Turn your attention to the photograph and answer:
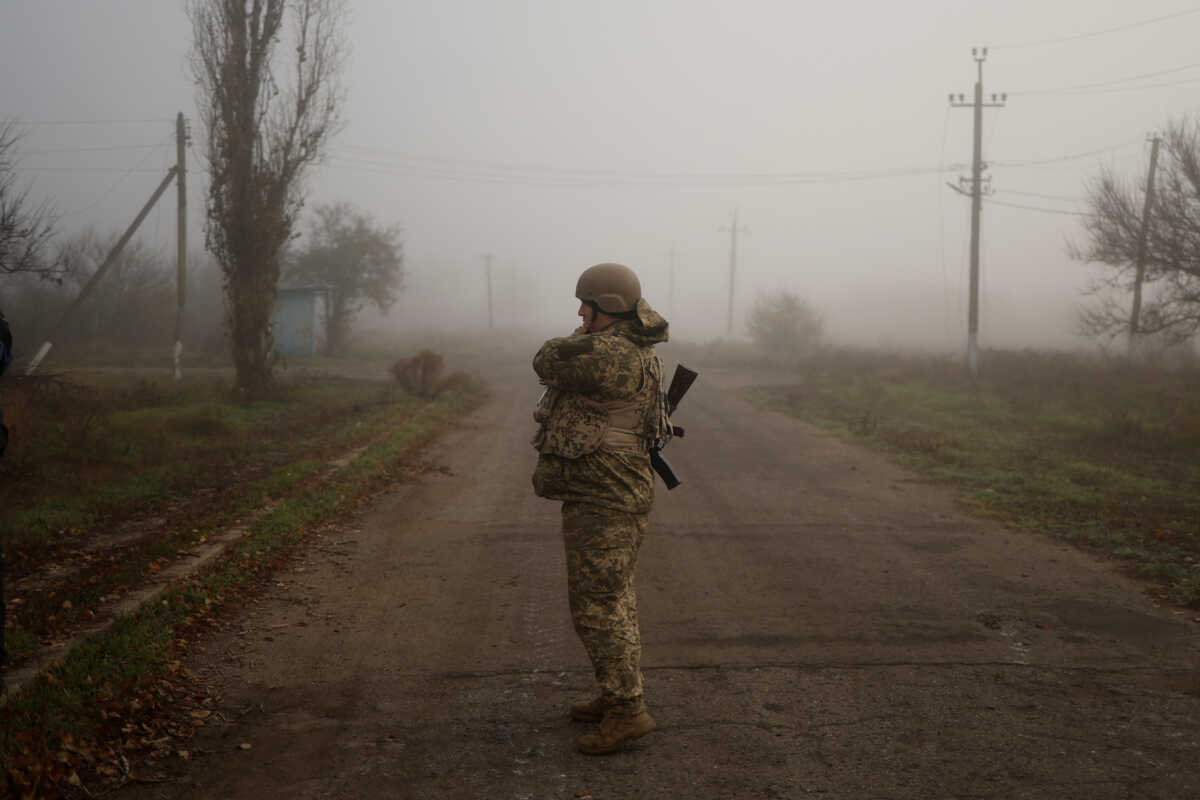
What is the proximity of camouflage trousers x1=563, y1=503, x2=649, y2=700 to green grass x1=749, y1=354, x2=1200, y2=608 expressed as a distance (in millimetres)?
4163

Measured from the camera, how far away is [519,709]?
3.93 metres

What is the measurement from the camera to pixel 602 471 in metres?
3.55

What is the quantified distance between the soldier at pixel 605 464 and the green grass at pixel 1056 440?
4.16 m

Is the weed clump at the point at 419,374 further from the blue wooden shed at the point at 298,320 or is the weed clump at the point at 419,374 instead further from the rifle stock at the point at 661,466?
the blue wooden shed at the point at 298,320

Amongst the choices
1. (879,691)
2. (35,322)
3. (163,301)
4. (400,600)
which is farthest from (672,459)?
(163,301)

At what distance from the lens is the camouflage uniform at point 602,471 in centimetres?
350

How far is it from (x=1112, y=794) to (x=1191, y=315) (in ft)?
68.2

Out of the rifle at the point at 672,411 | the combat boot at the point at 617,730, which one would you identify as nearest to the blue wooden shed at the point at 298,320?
the rifle at the point at 672,411

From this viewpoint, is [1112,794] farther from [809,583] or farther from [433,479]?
[433,479]

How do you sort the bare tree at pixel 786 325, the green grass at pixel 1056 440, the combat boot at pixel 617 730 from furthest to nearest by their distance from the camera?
the bare tree at pixel 786 325 < the green grass at pixel 1056 440 < the combat boot at pixel 617 730

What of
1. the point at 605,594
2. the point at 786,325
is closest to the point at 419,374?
the point at 605,594

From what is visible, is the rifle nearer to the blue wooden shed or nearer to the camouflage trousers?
the camouflage trousers

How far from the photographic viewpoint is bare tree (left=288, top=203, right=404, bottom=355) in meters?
40.4

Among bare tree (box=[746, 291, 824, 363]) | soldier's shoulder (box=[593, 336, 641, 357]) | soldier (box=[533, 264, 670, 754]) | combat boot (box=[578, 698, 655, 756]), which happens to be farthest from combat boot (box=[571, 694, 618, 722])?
bare tree (box=[746, 291, 824, 363])
